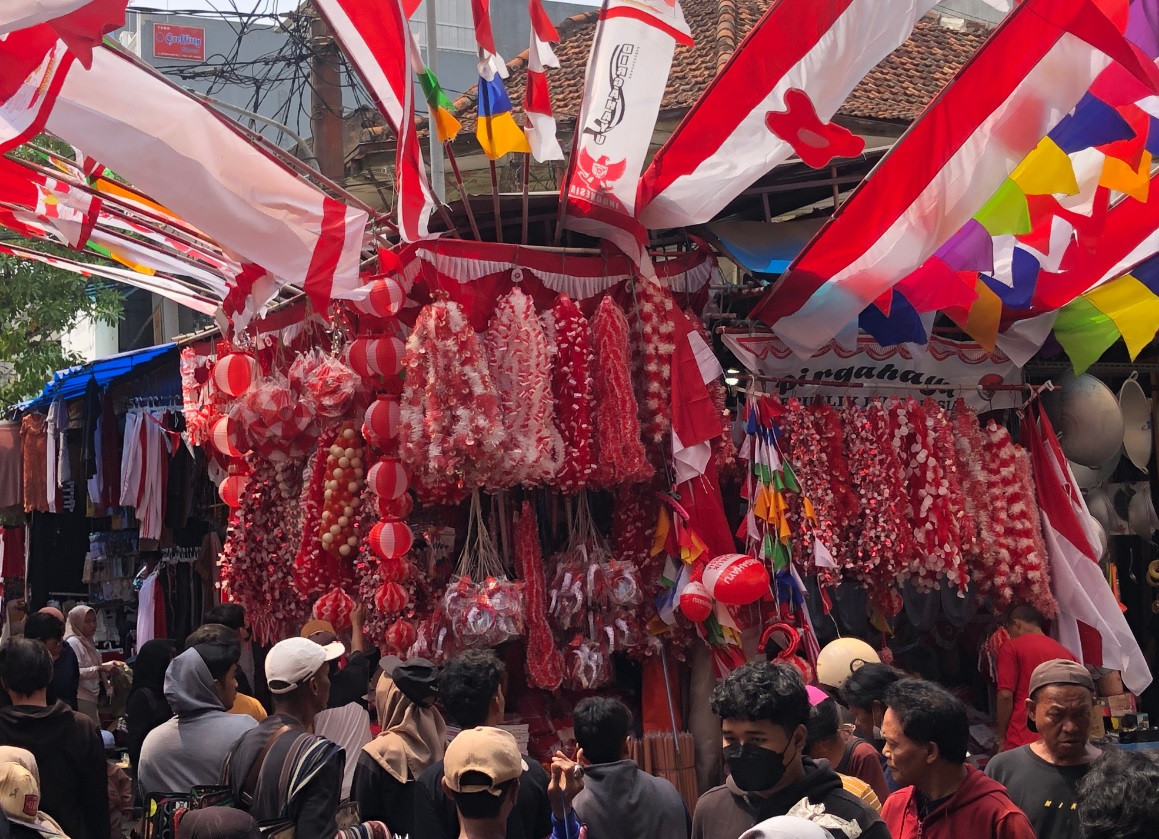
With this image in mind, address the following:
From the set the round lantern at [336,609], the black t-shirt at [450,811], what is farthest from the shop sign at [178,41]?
the black t-shirt at [450,811]

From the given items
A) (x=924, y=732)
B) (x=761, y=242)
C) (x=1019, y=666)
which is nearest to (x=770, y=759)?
(x=924, y=732)

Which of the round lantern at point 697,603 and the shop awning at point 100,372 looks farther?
the shop awning at point 100,372

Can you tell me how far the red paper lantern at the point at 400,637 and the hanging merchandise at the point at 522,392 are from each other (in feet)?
2.61

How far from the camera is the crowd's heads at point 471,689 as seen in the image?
429 centimetres

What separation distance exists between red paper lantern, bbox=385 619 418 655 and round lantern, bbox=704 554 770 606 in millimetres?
1395

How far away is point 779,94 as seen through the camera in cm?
591

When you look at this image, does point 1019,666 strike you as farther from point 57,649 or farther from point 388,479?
point 57,649

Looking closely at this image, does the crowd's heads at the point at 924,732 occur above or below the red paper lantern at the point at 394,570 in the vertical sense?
below

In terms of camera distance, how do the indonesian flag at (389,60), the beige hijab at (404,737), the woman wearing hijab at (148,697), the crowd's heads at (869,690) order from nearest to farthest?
1. the crowd's heads at (869,690)
2. the beige hijab at (404,737)
3. the indonesian flag at (389,60)
4. the woman wearing hijab at (148,697)

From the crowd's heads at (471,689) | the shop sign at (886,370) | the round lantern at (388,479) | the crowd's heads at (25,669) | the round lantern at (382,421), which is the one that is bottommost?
the crowd's heads at (471,689)

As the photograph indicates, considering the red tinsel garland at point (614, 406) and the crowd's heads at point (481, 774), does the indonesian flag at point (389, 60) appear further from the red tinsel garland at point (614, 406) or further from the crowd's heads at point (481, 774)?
the crowd's heads at point (481, 774)

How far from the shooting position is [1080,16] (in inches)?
204

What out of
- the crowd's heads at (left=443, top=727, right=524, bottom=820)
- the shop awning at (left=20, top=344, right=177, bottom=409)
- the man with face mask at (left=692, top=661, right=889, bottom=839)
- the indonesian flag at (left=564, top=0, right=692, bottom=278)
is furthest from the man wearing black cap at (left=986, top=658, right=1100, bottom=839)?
the shop awning at (left=20, top=344, right=177, bottom=409)

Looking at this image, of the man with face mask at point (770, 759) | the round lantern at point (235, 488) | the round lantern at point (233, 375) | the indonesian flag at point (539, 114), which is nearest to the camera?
the man with face mask at point (770, 759)
